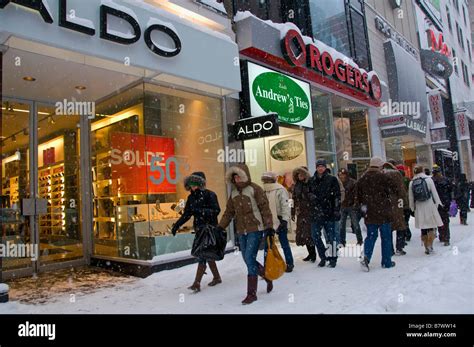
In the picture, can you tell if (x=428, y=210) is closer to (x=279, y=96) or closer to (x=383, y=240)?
(x=383, y=240)

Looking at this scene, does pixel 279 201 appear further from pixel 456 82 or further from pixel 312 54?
pixel 456 82

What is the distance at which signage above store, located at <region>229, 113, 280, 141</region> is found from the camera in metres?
8.34

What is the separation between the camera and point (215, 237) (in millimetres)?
5566

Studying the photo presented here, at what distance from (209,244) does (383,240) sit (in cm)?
293

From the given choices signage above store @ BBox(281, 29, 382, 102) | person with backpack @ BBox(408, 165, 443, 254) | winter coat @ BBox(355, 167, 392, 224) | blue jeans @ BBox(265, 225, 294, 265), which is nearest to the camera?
winter coat @ BBox(355, 167, 392, 224)

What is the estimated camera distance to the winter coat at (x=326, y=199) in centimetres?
664

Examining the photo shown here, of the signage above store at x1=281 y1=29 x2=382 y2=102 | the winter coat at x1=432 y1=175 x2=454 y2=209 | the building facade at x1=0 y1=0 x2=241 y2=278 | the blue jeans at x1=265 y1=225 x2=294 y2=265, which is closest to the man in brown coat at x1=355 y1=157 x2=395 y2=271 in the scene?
the blue jeans at x1=265 y1=225 x2=294 y2=265

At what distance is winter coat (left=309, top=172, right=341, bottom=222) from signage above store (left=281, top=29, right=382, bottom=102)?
4.97 meters

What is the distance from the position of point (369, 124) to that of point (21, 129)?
12.5 m

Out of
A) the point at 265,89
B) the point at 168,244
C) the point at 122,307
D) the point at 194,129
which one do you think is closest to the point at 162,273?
the point at 168,244

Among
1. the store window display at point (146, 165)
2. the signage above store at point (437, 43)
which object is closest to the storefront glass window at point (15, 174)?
the store window display at point (146, 165)

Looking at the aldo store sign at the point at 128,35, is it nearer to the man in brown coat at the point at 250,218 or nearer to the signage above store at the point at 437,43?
the man in brown coat at the point at 250,218

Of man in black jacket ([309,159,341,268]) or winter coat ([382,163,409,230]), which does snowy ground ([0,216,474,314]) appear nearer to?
man in black jacket ([309,159,341,268])

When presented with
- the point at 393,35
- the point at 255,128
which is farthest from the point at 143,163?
the point at 393,35
